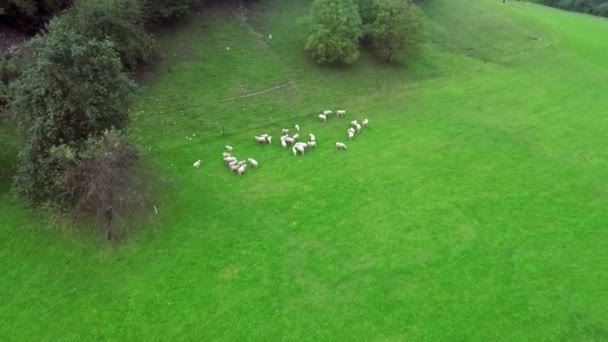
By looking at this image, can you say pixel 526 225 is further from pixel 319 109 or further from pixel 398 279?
pixel 319 109

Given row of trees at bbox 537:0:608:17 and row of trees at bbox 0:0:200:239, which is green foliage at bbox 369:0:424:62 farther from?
row of trees at bbox 537:0:608:17

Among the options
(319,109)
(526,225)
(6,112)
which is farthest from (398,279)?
(6,112)

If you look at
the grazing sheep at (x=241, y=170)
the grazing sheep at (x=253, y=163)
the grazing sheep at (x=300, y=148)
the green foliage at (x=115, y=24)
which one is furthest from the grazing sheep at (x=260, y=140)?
the green foliage at (x=115, y=24)

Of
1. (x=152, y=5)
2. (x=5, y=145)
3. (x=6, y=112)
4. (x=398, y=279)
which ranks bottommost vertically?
(x=398, y=279)

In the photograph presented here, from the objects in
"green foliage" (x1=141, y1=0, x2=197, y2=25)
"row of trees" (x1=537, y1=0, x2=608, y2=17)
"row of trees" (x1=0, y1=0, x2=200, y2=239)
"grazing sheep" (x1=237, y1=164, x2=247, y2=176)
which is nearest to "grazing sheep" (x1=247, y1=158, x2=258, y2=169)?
"grazing sheep" (x1=237, y1=164, x2=247, y2=176)

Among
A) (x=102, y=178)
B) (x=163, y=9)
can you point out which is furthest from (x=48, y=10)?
(x=102, y=178)
